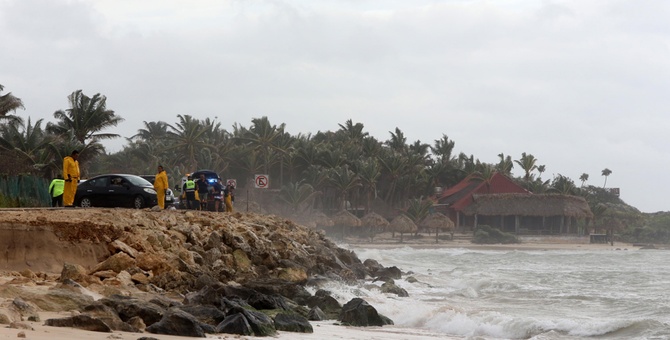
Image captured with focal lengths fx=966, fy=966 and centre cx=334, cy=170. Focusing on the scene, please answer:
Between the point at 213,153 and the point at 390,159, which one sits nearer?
the point at 213,153

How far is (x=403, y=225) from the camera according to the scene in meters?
67.2

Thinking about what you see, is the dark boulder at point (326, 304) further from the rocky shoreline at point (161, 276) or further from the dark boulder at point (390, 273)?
the dark boulder at point (390, 273)

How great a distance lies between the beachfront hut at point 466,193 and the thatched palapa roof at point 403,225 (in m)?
6.61

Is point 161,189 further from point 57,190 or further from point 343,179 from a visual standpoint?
point 343,179

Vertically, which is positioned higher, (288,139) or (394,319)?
(288,139)

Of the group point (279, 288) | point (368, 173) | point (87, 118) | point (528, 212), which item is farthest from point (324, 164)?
point (279, 288)

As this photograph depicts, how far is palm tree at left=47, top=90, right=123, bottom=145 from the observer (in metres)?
45.1

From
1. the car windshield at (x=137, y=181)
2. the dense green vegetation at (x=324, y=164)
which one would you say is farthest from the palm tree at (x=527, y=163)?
the car windshield at (x=137, y=181)

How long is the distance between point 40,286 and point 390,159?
62946 mm

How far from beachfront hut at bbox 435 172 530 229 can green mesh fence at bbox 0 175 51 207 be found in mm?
44228

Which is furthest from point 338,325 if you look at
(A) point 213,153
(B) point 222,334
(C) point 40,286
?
(A) point 213,153

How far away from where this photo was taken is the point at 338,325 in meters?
14.9

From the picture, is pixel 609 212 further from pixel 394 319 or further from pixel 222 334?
pixel 222 334

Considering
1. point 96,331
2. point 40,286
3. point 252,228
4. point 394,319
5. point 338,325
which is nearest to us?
point 96,331
